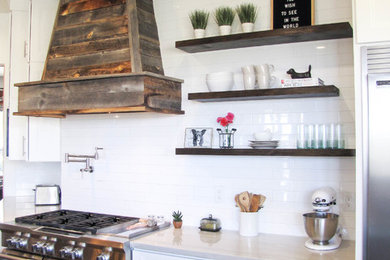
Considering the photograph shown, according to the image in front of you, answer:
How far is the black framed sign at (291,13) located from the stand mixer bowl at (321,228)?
1.35 metres

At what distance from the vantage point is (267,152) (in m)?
3.16

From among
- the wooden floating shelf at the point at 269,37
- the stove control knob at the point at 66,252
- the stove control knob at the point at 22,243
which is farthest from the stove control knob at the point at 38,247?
the wooden floating shelf at the point at 269,37

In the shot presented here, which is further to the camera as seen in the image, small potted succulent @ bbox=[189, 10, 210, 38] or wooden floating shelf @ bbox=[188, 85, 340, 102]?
small potted succulent @ bbox=[189, 10, 210, 38]

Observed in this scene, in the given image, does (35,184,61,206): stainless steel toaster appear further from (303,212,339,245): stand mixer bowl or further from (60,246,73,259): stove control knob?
(303,212,339,245): stand mixer bowl

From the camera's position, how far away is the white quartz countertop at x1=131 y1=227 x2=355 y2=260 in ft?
9.09

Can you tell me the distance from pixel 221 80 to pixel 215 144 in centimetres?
53

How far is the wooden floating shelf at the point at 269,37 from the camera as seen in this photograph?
299 centimetres

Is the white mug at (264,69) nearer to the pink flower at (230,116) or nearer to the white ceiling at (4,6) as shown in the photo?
the pink flower at (230,116)

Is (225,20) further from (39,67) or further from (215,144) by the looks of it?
(39,67)

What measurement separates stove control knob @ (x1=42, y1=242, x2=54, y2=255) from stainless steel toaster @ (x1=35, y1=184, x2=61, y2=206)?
51.0 inches

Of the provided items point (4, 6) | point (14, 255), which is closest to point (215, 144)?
point (14, 255)

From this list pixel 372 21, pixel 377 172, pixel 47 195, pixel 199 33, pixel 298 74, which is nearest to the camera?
pixel 377 172

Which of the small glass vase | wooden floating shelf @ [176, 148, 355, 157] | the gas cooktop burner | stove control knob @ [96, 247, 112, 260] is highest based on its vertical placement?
the small glass vase

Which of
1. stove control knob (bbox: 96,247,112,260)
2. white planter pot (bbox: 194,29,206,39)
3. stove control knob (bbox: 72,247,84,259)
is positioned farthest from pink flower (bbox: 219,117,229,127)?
stove control knob (bbox: 72,247,84,259)
